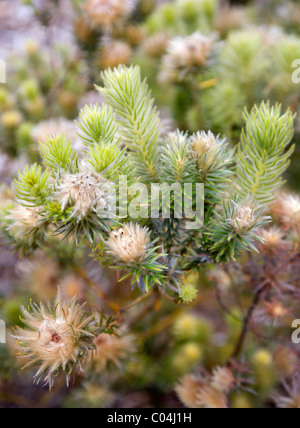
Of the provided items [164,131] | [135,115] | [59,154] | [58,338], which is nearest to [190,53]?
[164,131]

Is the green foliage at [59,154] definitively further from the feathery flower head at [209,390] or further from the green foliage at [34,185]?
the feathery flower head at [209,390]

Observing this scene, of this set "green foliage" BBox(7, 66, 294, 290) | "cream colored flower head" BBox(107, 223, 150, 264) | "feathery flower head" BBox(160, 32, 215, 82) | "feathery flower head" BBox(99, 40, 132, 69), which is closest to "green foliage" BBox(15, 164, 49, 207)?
"green foliage" BBox(7, 66, 294, 290)

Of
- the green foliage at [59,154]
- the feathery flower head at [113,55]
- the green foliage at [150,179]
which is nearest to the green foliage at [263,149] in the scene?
the green foliage at [150,179]

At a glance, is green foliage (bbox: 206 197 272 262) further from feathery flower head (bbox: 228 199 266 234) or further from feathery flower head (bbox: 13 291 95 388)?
feathery flower head (bbox: 13 291 95 388)

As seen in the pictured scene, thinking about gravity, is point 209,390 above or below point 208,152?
below

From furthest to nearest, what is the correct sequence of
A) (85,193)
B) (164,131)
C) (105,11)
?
(105,11)
(164,131)
(85,193)

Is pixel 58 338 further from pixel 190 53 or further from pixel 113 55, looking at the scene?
pixel 113 55
